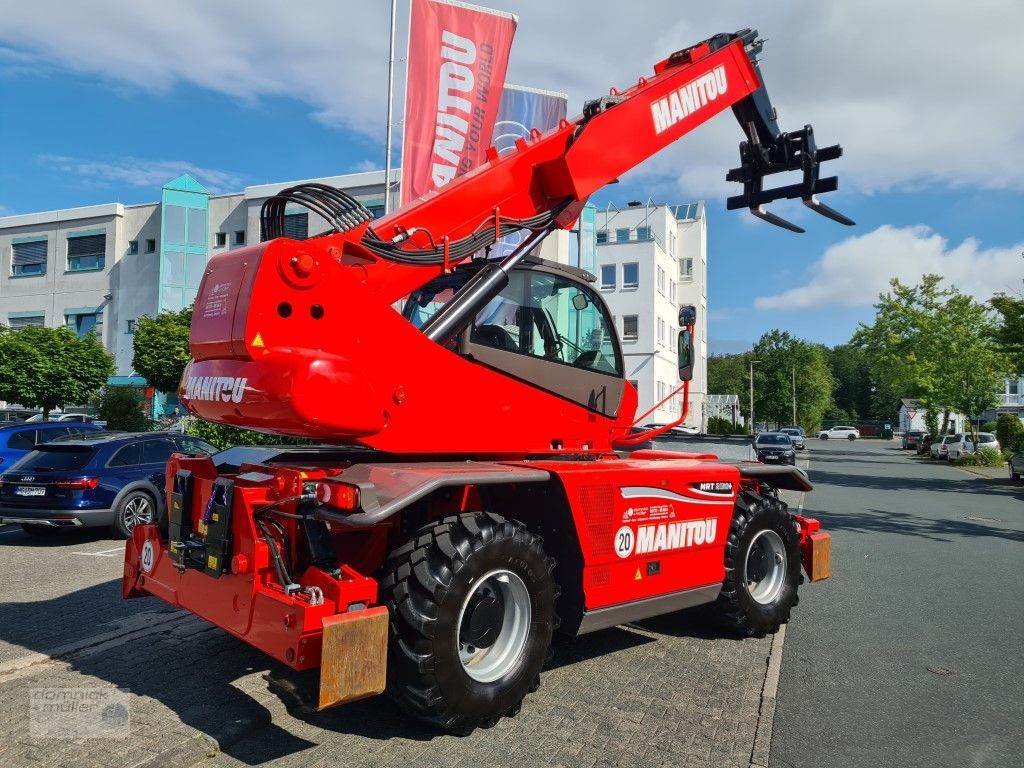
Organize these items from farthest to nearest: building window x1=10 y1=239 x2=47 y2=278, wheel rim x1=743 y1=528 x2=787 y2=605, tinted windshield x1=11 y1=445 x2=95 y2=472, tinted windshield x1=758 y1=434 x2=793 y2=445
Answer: building window x1=10 y1=239 x2=47 y2=278
tinted windshield x1=758 y1=434 x2=793 y2=445
tinted windshield x1=11 y1=445 x2=95 y2=472
wheel rim x1=743 y1=528 x2=787 y2=605

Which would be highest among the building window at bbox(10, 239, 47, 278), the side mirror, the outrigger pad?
the building window at bbox(10, 239, 47, 278)

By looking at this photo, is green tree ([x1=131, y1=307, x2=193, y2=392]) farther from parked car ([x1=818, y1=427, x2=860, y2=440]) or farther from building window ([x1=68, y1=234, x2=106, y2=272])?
parked car ([x1=818, y1=427, x2=860, y2=440])

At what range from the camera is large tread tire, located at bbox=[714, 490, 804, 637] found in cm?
613

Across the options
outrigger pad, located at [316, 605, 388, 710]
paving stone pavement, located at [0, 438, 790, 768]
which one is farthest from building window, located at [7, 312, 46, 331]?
outrigger pad, located at [316, 605, 388, 710]

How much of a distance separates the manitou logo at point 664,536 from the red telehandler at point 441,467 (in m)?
0.02

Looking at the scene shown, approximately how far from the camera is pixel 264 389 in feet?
13.9

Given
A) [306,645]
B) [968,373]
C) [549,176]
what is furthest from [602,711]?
[968,373]

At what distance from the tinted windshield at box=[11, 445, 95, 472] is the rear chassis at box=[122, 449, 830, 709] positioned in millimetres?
6023

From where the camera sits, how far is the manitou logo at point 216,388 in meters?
4.39

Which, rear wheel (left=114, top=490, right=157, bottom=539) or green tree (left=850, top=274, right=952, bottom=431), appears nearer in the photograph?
rear wheel (left=114, top=490, right=157, bottom=539)

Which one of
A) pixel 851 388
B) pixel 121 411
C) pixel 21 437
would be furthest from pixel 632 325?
pixel 851 388

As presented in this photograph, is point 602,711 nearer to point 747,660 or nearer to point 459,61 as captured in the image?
point 747,660

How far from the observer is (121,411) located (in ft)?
73.9

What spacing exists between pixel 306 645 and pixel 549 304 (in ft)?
9.53
